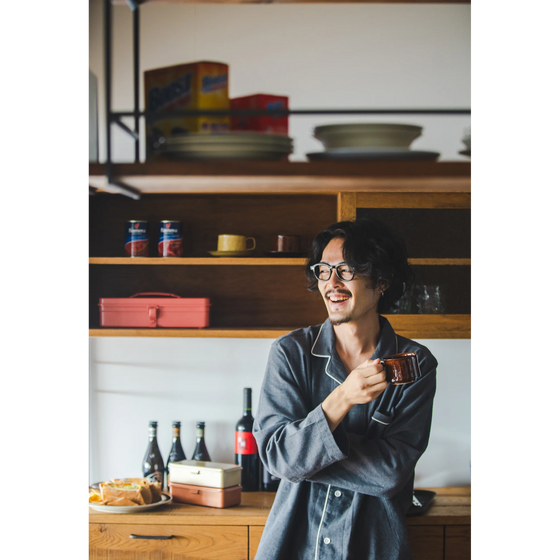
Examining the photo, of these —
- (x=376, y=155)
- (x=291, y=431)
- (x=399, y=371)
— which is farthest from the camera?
(x=291, y=431)

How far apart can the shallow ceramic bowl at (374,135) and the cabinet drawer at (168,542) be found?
1.46 meters

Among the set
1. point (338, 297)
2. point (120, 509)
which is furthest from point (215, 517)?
point (338, 297)

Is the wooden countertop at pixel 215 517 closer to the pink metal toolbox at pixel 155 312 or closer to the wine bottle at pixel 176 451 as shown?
the wine bottle at pixel 176 451

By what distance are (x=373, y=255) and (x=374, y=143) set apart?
94cm

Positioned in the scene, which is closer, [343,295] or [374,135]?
[374,135]

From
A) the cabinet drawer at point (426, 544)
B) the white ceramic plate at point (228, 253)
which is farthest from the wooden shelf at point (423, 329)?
the cabinet drawer at point (426, 544)

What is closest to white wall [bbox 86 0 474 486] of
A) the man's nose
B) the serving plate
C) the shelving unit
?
the shelving unit

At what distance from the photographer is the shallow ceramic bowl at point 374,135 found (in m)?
0.72

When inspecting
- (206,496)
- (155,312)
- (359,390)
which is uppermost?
(155,312)

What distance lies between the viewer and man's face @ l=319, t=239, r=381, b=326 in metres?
1.63

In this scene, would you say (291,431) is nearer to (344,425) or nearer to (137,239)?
(344,425)

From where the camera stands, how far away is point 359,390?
1.26 m
